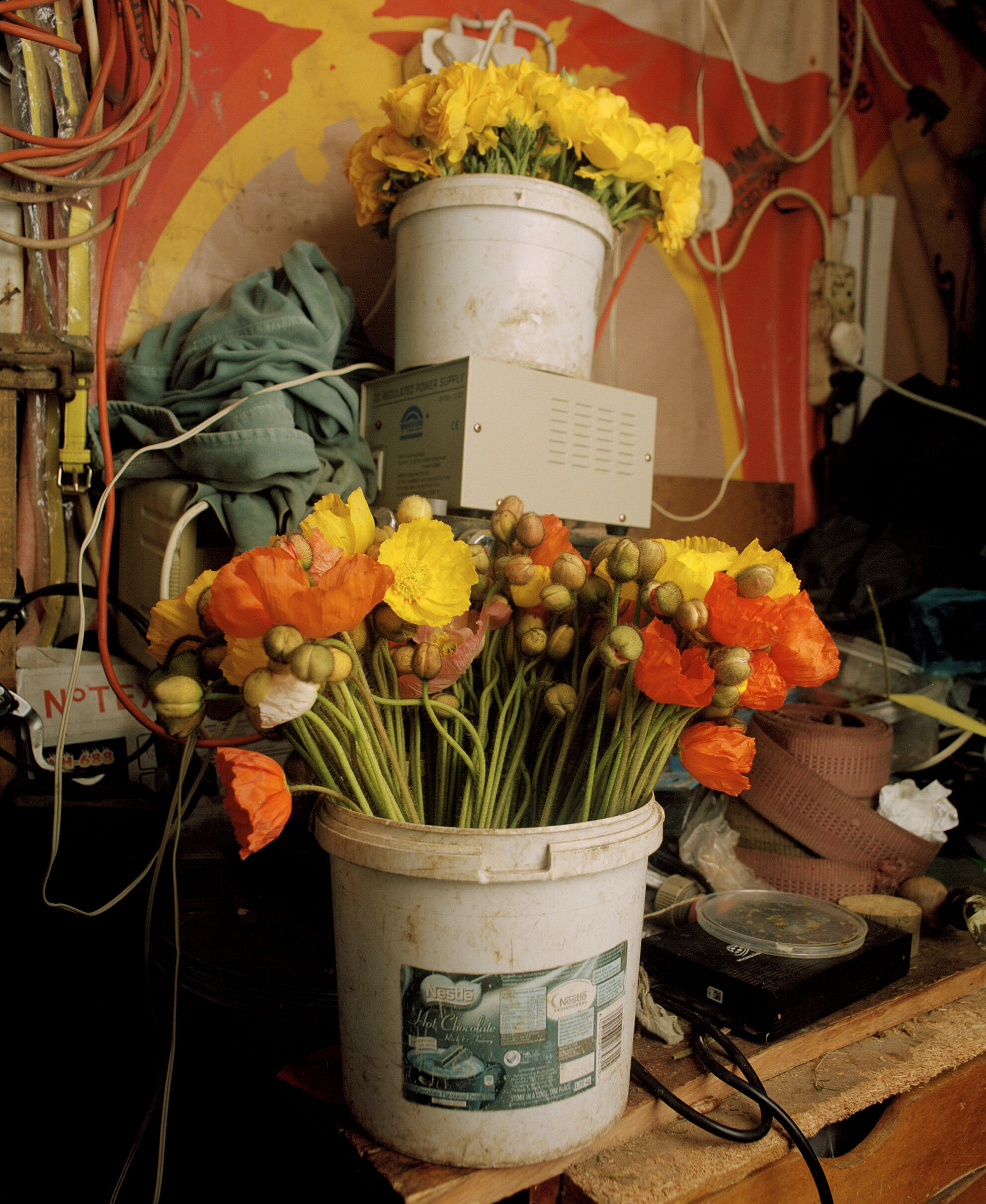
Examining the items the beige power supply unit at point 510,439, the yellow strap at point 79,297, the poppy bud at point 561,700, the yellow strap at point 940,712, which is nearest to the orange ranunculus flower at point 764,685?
the poppy bud at point 561,700

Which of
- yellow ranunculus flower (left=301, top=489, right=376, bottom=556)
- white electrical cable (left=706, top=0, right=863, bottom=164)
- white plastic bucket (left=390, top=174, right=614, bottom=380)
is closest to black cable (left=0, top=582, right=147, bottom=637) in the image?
white plastic bucket (left=390, top=174, right=614, bottom=380)

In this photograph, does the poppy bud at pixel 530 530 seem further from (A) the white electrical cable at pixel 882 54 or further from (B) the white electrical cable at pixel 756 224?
(A) the white electrical cable at pixel 882 54

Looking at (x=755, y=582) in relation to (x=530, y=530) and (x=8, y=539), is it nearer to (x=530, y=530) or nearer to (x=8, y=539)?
(x=530, y=530)

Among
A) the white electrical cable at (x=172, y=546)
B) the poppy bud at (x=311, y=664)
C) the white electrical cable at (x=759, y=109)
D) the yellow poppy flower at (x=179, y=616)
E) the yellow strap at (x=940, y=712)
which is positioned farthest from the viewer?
the white electrical cable at (x=759, y=109)

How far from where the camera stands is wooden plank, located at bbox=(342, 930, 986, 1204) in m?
0.51

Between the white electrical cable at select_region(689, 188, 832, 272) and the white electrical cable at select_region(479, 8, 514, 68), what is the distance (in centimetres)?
56

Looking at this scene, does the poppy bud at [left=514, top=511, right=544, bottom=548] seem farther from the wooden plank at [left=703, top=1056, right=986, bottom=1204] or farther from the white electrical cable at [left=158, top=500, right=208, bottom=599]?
the white electrical cable at [left=158, top=500, right=208, bottom=599]

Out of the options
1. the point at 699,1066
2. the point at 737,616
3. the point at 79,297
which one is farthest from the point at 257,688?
the point at 79,297

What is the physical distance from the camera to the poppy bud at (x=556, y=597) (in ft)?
1.74

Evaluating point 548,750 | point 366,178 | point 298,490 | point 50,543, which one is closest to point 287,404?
point 298,490

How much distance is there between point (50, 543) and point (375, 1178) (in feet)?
3.28

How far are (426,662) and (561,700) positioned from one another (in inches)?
4.0

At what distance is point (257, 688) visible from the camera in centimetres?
42

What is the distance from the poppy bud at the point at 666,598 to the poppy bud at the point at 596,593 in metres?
0.05
